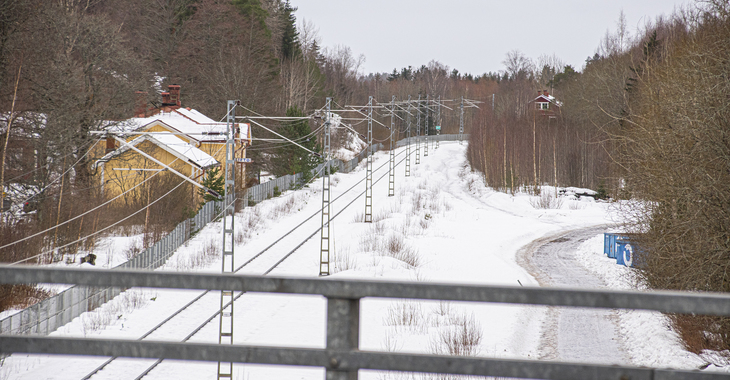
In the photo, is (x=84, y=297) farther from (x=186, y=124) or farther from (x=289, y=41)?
(x=289, y=41)

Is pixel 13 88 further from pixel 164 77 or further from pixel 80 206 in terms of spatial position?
pixel 164 77

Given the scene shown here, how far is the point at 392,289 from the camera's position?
6.85 feet

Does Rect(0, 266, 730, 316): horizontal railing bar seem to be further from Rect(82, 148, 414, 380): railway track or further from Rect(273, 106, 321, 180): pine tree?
Rect(273, 106, 321, 180): pine tree

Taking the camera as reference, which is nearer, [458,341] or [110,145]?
[458,341]

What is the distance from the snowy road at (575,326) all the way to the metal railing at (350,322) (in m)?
6.35

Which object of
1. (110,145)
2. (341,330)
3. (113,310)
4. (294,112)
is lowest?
(113,310)

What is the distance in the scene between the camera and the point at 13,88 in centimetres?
2361

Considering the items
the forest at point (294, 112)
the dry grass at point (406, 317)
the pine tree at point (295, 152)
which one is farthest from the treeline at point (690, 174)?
the pine tree at point (295, 152)

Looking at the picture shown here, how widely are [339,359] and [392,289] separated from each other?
34 cm

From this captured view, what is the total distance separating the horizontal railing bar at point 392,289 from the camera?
1.96m

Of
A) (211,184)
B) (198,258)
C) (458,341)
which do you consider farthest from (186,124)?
(458,341)

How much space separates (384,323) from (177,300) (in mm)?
6911

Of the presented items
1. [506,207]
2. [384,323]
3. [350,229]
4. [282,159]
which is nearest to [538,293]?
[384,323]

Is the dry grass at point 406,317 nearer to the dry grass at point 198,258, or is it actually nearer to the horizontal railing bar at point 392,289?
the dry grass at point 198,258
